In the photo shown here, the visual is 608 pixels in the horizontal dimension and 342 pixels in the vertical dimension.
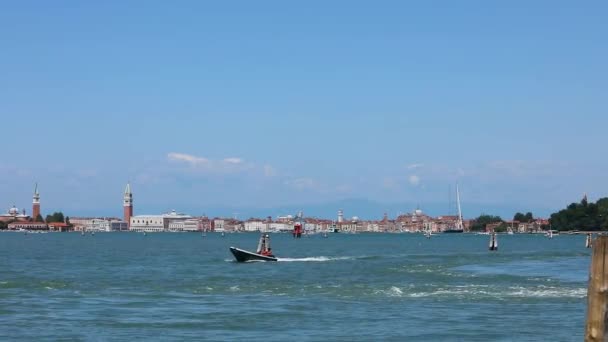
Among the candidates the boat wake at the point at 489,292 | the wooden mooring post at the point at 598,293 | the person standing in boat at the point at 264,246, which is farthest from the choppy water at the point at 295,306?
the person standing in boat at the point at 264,246

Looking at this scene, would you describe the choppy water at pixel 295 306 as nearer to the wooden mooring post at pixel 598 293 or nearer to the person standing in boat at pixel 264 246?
the wooden mooring post at pixel 598 293

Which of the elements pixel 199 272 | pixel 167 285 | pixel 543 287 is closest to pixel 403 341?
pixel 543 287

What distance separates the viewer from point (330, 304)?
40.1 m

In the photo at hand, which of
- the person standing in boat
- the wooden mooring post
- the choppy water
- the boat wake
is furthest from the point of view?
the person standing in boat

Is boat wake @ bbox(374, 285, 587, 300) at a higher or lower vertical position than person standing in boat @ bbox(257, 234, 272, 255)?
lower

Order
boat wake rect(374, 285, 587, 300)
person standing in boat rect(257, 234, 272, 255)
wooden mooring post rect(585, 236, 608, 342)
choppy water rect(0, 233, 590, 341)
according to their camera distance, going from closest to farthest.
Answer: wooden mooring post rect(585, 236, 608, 342) → choppy water rect(0, 233, 590, 341) → boat wake rect(374, 285, 587, 300) → person standing in boat rect(257, 234, 272, 255)

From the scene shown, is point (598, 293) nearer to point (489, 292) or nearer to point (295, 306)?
point (295, 306)

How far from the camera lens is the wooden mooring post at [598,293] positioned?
42.7 feet

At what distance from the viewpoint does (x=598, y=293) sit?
1328cm

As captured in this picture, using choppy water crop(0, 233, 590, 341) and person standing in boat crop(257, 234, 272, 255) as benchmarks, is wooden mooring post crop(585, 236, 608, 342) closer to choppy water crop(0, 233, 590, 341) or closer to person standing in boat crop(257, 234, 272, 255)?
choppy water crop(0, 233, 590, 341)

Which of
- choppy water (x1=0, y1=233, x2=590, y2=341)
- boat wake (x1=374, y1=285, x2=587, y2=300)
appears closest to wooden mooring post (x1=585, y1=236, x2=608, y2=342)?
choppy water (x1=0, y1=233, x2=590, y2=341)

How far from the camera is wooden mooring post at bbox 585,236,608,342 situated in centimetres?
1302

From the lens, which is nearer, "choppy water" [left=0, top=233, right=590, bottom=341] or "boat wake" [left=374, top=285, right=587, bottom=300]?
"choppy water" [left=0, top=233, right=590, bottom=341]

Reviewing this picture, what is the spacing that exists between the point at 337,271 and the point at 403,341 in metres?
38.1
